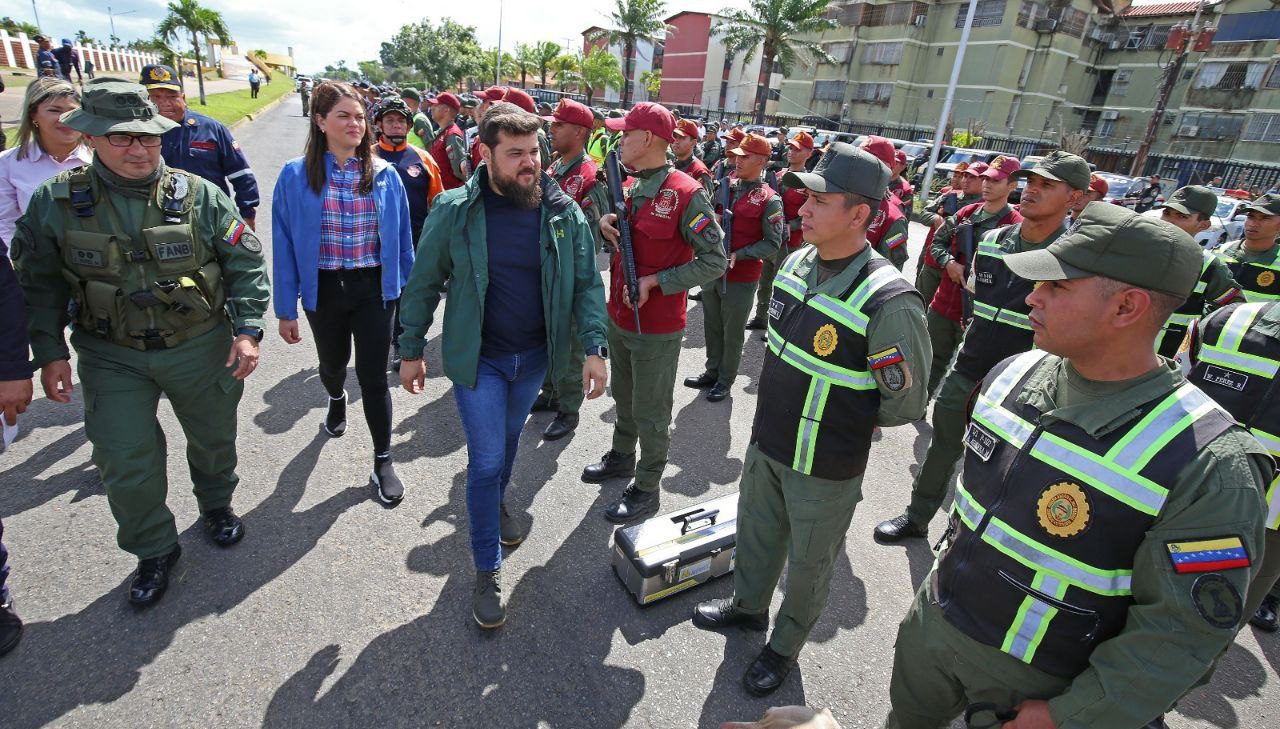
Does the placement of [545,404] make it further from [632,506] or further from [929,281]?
[929,281]

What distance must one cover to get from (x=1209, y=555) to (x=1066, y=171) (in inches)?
110

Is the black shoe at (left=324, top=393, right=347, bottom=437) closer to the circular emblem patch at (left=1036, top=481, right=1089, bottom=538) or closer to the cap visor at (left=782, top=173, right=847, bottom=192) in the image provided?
the cap visor at (left=782, top=173, right=847, bottom=192)

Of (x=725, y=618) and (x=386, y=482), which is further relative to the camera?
(x=386, y=482)

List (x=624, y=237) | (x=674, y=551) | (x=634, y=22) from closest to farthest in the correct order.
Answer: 1. (x=674, y=551)
2. (x=624, y=237)
3. (x=634, y=22)

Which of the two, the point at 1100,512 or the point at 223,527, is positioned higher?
the point at 1100,512

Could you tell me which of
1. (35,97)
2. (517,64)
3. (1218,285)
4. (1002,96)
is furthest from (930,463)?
(517,64)

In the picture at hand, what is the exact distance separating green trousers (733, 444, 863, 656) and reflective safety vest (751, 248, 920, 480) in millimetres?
90

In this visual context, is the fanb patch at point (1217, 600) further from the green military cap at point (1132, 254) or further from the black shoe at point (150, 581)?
the black shoe at point (150, 581)

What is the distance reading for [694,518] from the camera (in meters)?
3.36

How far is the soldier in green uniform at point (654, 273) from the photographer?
3525 mm

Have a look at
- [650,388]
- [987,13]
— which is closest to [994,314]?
[650,388]

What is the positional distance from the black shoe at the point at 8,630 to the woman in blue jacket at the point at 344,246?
1565mm

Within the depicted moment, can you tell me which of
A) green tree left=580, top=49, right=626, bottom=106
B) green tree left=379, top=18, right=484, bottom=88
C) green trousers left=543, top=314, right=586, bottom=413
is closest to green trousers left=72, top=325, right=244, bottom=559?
green trousers left=543, top=314, right=586, bottom=413

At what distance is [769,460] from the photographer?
2.57m
